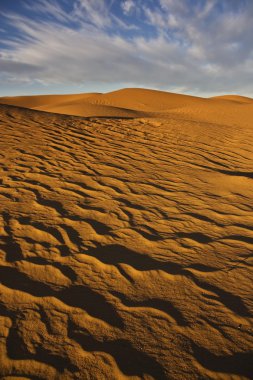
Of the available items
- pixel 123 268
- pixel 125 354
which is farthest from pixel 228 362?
pixel 123 268

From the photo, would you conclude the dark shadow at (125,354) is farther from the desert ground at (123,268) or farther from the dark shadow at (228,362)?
the dark shadow at (228,362)

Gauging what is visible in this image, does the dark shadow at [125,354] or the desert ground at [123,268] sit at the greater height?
the desert ground at [123,268]

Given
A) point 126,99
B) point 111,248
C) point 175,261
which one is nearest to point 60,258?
point 111,248

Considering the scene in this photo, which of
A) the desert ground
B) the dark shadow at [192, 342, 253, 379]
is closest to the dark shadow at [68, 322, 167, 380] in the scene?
the desert ground

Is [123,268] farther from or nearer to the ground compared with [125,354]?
farther from the ground

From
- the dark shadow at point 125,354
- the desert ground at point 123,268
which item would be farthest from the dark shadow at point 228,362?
the dark shadow at point 125,354

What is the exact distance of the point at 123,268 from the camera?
2.79 m

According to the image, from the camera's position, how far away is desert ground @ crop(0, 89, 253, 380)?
1.92 m

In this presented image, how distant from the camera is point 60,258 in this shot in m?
2.88

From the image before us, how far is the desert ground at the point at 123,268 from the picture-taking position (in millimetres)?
1923

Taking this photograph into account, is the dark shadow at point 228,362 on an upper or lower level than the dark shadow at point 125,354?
upper

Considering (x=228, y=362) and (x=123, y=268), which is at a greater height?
(x=123, y=268)

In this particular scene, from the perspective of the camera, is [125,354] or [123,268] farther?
[123,268]

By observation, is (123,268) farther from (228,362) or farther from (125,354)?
(228,362)
